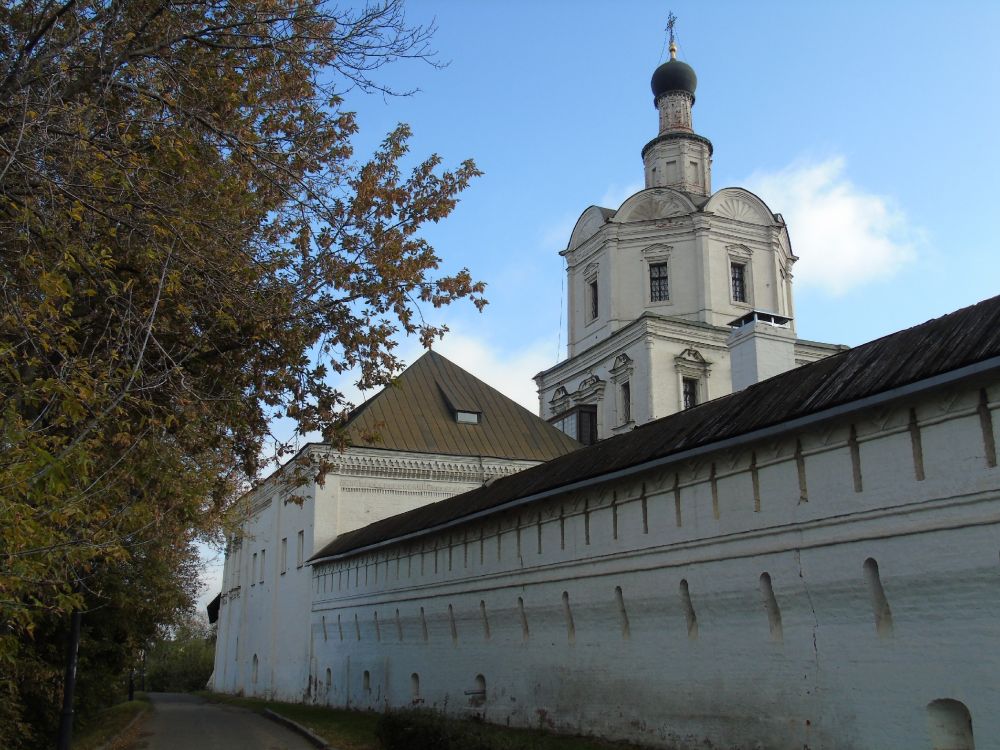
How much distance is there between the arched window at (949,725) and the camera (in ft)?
25.2

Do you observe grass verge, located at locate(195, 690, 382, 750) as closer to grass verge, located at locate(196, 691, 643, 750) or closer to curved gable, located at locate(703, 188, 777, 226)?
grass verge, located at locate(196, 691, 643, 750)

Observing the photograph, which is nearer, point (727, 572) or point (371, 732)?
point (727, 572)

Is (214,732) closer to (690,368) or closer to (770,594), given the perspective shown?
(770,594)

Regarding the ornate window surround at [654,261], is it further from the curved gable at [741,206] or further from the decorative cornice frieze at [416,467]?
the decorative cornice frieze at [416,467]

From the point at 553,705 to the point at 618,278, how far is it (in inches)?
855

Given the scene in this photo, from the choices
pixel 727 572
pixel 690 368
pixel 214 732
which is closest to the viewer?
pixel 727 572

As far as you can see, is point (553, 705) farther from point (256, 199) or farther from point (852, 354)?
point (256, 199)

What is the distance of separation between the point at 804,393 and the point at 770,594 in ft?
6.65

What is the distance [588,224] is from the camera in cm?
3525

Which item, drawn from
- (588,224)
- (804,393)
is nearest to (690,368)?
(588,224)

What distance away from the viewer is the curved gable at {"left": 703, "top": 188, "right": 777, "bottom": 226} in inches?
1312

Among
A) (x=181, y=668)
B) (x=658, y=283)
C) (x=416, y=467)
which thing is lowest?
(x=181, y=668)

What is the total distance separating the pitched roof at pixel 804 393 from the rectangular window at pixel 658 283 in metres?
18.6

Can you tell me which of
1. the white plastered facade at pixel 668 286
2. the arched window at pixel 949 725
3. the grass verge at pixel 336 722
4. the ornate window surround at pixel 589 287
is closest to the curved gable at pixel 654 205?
the white plastered facade at pixel 668 286
